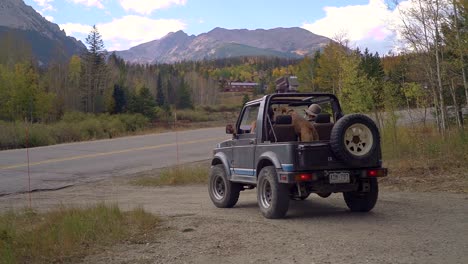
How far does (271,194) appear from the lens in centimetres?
895

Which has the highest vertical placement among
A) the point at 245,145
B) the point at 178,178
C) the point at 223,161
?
the point at 245,145

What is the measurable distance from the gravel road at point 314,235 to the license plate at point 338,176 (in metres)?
0.65

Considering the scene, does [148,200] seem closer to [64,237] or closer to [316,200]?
[316,200]

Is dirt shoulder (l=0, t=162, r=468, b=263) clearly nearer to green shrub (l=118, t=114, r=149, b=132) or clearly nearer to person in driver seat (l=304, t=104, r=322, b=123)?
person in driver seat (l=304, t=104, r=322, b=123)

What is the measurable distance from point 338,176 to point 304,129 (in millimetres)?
1108

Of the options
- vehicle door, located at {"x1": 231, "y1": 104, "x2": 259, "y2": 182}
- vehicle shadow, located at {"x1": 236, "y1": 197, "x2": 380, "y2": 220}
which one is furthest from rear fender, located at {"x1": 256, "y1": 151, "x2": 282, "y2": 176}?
vehicle shadow, located at {"x1": 236, "y1": 197, "x2": 380, "y2": 220}

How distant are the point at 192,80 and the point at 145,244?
12296 cm

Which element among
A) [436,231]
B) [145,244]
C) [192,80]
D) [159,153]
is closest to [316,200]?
[436,231]

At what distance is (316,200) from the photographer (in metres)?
11.5

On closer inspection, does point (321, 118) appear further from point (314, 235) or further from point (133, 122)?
point (133, 122)

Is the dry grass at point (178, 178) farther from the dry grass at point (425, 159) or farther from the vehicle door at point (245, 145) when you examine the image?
the vehicle door at point (245, 145)

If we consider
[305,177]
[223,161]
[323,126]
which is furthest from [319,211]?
[223,161]

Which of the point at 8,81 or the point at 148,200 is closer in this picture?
the point at 148,200

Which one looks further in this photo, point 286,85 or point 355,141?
point 286,85
